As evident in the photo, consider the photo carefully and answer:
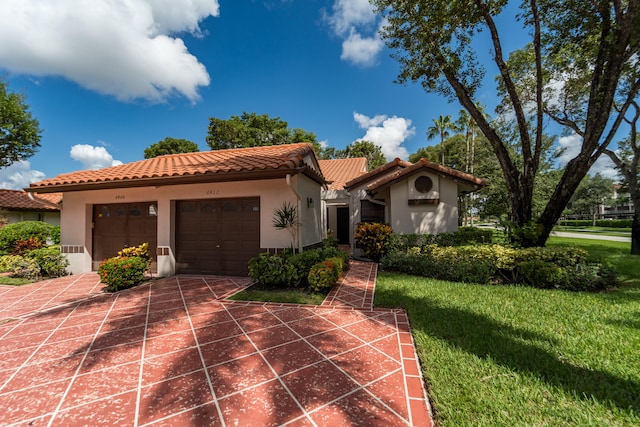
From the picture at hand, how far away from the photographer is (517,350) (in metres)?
3.45

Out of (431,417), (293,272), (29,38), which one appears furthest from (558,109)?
(29,38)

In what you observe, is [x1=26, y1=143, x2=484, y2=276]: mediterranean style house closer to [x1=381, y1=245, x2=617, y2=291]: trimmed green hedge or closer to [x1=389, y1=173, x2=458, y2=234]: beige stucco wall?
Answer: [x1=389, y1=173, x2=458, y2=234]: beige stucco wall

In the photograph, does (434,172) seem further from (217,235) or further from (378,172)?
(217,235)

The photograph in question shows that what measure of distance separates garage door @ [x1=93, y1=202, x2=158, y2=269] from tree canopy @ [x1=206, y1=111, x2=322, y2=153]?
1831 cm

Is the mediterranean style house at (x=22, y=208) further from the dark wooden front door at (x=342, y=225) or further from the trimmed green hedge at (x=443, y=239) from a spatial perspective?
the trimmed green hedge at (x=443, y=239)

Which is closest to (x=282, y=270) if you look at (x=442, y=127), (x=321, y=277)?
(x=321, y=277)

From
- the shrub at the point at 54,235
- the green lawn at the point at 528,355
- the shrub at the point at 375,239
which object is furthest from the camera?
the shrub at the point at 54,235

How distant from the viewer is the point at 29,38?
798 cm

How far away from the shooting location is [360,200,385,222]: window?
13266mm

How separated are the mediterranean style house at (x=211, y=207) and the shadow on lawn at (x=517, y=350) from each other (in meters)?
4.37

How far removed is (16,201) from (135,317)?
791 inches

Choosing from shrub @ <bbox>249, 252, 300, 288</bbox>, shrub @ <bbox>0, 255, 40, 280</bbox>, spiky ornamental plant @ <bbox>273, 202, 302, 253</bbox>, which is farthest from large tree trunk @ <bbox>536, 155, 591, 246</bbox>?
shrub @ <bbox>0, 255, 40, 280</bbox>

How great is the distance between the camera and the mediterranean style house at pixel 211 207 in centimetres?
779

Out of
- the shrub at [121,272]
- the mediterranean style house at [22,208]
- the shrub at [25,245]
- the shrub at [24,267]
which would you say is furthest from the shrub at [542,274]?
the mediterranean style house at [22,208]
